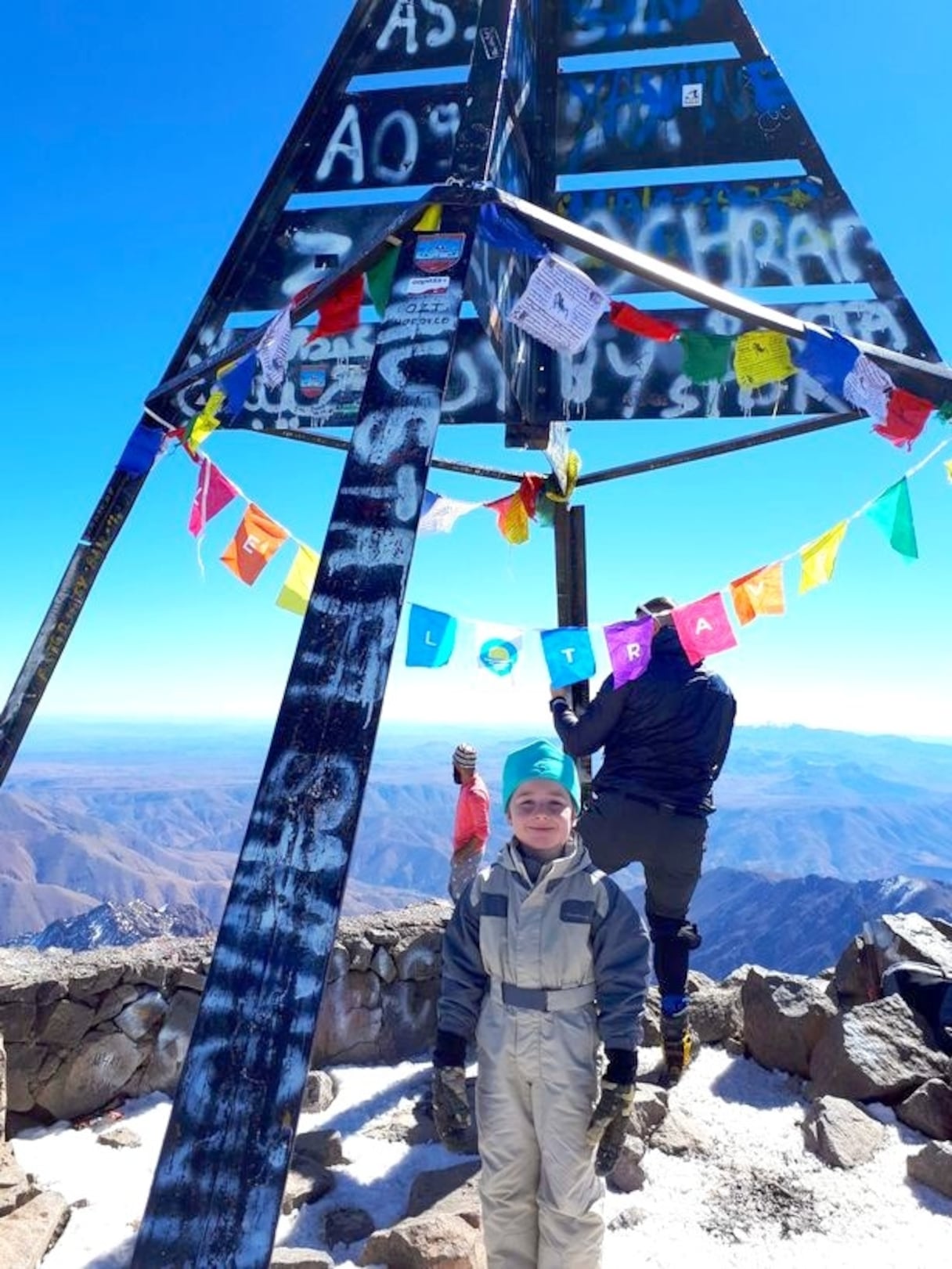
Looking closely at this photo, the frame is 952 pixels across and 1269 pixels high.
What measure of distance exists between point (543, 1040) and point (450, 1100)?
447 mm

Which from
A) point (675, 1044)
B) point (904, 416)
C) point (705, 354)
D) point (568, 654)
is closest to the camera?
point (904, 416)

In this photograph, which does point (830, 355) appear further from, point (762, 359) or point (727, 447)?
point (727, 447)

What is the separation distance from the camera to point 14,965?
5.21 metres

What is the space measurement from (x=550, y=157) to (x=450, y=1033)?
5414mm

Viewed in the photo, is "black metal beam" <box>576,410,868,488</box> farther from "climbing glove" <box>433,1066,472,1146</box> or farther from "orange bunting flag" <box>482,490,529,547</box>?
"climbing glove" <box>433,1066,472,1146</box>

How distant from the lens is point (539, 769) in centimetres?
334

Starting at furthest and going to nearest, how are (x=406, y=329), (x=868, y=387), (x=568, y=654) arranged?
1. (x=568, y=654)
2. (x=868, y=387)
3. (x=406, y=329)

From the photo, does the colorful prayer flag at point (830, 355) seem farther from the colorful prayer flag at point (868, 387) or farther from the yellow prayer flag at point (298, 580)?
the yellow prayer flag at point (298, 580)

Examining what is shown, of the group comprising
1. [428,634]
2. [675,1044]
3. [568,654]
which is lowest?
[675,1044]

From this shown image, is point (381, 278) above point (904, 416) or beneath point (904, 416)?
above

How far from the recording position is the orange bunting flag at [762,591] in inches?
247

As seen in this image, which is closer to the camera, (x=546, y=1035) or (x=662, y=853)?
(x=546, y=1035)

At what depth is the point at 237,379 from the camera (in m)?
4.42

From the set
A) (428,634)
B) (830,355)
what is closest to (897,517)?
(830,355)
